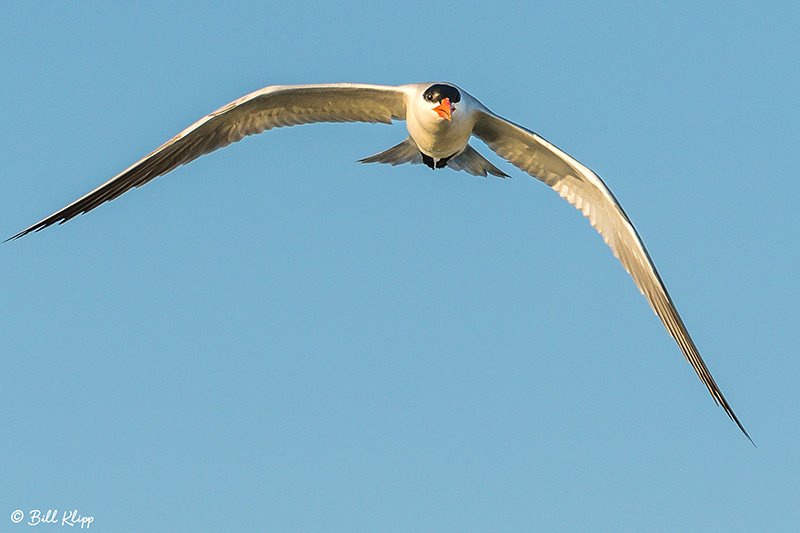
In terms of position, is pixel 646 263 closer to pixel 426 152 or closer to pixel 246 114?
pixel 426 152

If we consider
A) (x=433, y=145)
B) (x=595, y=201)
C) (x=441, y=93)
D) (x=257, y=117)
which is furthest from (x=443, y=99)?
(x=257, y=117)

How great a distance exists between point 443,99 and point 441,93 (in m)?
0.09

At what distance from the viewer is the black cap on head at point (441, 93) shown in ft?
36.1

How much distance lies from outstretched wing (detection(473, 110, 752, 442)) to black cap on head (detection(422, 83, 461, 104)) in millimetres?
675

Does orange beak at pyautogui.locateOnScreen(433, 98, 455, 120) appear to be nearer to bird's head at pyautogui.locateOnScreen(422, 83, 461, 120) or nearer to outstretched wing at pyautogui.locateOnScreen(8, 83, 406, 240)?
bird's head at pyautogui.locateOnScreen(422, 83, 461, 120)

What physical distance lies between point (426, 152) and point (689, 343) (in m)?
3.78

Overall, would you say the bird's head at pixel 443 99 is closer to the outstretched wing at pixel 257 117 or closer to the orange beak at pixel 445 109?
the orange beak at pixel 445 109

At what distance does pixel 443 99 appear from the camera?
36.0 feet

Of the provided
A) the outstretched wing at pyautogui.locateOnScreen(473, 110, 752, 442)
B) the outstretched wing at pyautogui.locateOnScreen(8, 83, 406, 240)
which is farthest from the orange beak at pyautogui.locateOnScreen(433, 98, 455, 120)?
the outstretched wing at pyautogui.locateOnScreen(8, 83, 406, 240)

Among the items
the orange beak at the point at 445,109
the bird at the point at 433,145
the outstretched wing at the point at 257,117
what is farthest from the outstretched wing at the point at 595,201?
the outstretched wing at the point at 257,117

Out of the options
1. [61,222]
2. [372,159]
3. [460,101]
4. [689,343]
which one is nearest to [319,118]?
[372,159]

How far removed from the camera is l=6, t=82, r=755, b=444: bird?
428 inches

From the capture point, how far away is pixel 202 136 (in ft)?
38.1

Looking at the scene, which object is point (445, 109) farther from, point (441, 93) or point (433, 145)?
point (433, 145)
